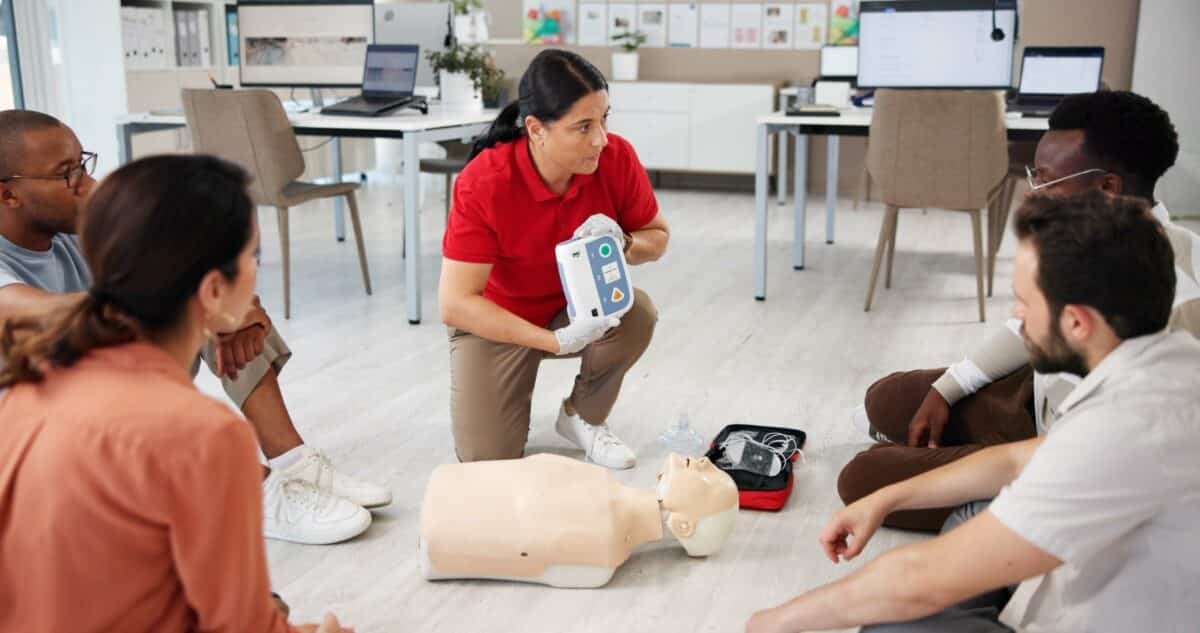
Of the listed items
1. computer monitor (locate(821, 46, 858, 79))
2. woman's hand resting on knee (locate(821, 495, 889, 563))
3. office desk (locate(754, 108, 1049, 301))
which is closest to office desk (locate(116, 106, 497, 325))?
office desk (locate(754, 108, 1049, 301))

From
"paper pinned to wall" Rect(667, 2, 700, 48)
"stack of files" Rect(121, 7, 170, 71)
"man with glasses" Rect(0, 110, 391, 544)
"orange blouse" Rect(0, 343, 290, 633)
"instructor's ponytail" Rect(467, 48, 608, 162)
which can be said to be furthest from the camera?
"paper pinned to wall" Rect(667, 2, 700, 48)

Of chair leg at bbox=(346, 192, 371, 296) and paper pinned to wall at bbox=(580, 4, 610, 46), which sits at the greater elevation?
paper pinned to wall at bbox=(580, 4, 610, 46)

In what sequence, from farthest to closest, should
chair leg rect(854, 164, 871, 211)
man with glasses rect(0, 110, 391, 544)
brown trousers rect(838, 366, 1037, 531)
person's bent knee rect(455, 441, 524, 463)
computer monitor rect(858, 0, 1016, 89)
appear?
chair leg rect(854, 164, 871, 211) < computer monitor rect(858, 0, 1016, 89) < person's bent knee rect(455, 441, 524, 463) < brown trousers rect(838, 366, 1037, 531) < man with glasses rect(0, 110, 391, 544)

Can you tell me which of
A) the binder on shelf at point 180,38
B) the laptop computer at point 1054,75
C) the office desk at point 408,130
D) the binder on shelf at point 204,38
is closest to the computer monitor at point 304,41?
the office desk at point 408,130

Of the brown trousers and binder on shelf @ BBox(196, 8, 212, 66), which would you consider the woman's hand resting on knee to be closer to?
the brown trousers

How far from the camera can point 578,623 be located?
67.3 inches

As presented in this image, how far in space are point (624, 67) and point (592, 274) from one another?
467 cm

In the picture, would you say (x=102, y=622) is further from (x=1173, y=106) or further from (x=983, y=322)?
(x=1173, y=106)

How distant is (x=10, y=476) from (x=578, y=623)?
3.12 feet

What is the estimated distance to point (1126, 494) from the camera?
1.03 m

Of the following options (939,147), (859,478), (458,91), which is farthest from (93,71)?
(859,478)

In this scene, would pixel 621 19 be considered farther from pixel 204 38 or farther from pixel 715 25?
pixel 204 38

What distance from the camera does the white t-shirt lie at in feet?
3.38

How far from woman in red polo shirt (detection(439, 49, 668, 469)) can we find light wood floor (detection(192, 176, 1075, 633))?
18 cm
